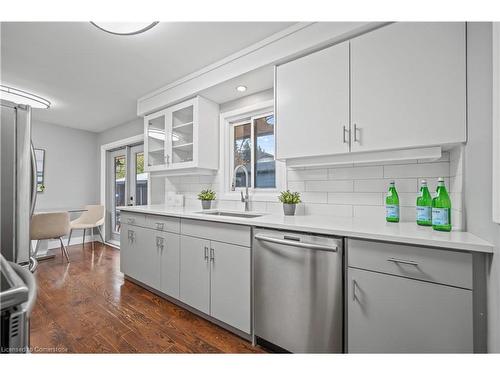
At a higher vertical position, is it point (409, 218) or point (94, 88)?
point (94, 88)

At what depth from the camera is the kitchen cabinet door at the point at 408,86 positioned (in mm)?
1200

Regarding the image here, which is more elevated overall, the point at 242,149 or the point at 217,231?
the point at 242,149

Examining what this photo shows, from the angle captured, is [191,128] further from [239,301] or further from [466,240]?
[466,240]

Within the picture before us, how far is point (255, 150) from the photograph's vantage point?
2.53 m

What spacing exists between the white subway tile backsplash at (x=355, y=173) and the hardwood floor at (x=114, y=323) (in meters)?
1.42

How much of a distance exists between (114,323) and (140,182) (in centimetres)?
273

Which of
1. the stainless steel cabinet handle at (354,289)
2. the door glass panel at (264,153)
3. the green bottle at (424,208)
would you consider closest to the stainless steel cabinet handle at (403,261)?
the stainless steel cabinet handle at (354,289)

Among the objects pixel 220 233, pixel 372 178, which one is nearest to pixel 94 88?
pixel 220 233

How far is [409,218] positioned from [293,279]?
926mm

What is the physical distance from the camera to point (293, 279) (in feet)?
4.56

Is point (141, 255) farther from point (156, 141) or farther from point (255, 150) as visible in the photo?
point (255, 150)

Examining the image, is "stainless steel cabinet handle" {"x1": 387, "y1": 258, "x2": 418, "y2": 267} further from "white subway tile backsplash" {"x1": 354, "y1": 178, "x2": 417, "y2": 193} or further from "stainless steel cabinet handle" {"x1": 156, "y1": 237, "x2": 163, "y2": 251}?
"stainless steel cabinet handle" {"x1": 156, "y1": 237, "x2": 163, "y2": 251}

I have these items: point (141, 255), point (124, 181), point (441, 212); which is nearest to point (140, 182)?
point (124, 181)

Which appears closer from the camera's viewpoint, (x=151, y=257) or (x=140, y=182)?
(x=151, y=257)
